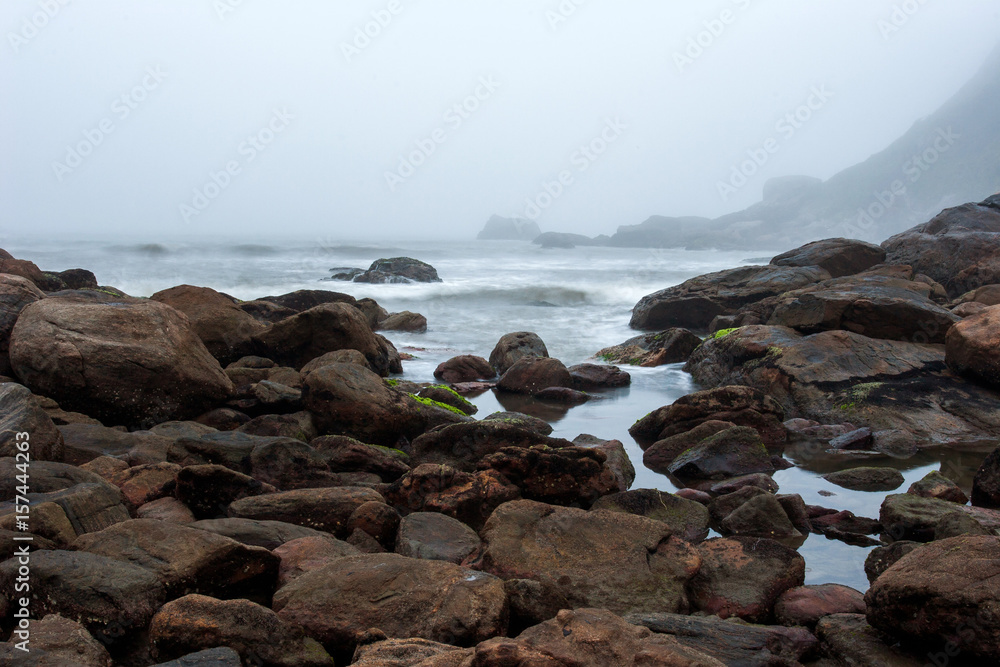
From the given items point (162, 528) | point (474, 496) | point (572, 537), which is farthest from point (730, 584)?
point (162, 528)

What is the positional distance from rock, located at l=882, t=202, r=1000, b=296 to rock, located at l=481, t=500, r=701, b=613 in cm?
1444

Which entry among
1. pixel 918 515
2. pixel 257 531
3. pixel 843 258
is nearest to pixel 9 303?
pixel 257 531

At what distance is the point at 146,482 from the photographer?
423cm

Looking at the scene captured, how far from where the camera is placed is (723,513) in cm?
452

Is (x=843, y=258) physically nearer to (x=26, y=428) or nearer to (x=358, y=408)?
(x=358, y=408)

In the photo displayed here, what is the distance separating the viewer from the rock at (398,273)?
94.8 ft

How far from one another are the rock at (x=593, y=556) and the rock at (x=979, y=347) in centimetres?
521

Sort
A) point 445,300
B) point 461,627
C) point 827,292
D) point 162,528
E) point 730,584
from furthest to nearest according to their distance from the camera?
point 445,300
point 827,292
point 730,584
point 162,528
point 461,627

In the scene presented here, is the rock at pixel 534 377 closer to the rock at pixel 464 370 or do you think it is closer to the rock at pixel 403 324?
the rock at pixel 464 370

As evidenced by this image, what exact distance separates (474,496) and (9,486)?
8.79ft

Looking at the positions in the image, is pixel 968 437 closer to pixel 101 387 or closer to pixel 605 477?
pixel 605 477

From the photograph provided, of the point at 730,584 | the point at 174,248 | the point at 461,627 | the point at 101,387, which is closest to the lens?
the point at 461,627

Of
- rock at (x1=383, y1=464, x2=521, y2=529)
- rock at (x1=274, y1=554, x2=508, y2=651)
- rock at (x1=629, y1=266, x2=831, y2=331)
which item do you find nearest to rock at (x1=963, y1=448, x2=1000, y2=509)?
rock at (x1=383, y1=464, x2=521, y2=529)

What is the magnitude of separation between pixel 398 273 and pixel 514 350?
2020 cm
